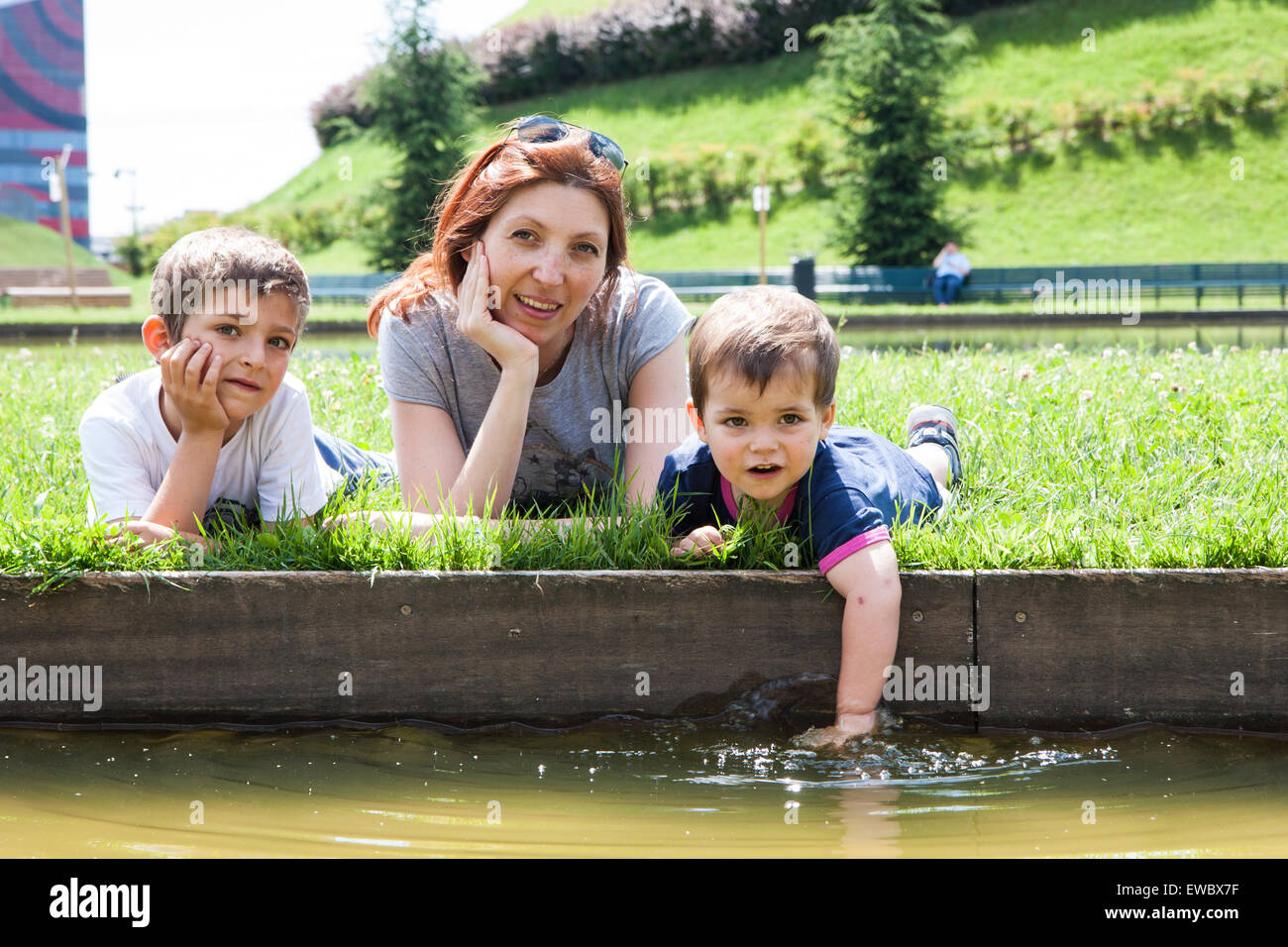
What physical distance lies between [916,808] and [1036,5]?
39.6m

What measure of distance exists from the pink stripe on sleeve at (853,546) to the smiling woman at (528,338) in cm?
59

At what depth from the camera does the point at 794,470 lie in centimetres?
290

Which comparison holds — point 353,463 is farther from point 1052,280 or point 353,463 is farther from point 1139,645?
point 1052,280

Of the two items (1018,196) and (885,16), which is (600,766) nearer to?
(885,16)

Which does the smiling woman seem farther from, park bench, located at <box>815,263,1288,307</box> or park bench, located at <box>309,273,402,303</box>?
park bench, located at <box>309,273,402,303</box>

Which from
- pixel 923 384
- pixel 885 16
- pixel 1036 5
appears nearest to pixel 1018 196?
pixel 885 16

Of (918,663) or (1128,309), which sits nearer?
(918,663)

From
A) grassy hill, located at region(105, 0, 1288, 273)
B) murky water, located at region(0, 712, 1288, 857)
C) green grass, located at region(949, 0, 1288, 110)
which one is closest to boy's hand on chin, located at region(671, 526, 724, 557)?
murky water, located at region(0, 712, 1288, 857)

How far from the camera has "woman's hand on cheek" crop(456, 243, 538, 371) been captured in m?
3.12

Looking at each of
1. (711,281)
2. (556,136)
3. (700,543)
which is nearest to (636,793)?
(700,543)

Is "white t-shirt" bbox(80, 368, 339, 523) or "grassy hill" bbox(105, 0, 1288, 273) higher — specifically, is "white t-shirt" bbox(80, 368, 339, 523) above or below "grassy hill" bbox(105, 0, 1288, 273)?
below

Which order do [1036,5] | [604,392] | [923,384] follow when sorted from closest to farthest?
1. [604,392]
2. [923,384]
3. [1036,5]

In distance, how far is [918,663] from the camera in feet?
9.45

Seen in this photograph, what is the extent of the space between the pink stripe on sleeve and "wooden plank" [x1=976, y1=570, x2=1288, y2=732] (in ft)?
0.90
